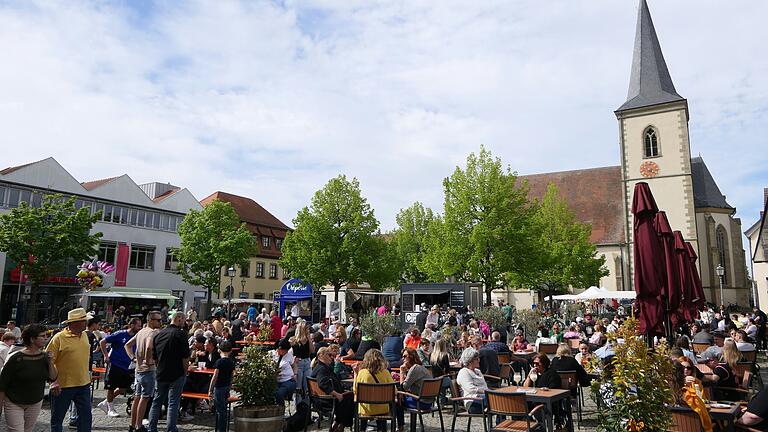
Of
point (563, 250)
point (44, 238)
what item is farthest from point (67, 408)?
point (563, 250)

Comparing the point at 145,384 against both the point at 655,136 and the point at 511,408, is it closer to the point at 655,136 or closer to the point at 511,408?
the point at 511,408

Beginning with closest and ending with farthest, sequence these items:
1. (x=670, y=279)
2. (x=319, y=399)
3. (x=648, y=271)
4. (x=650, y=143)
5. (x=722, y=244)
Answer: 1. (x=319, y=399)
2. (x=648, y=271)
3. (x=670, y=279)
4. (x=650, y=143)
5. (x=722, y=244)

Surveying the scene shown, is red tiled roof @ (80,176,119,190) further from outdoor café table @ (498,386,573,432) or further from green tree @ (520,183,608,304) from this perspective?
outdoor café table @ (498,386,573,432)

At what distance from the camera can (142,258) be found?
4050cm

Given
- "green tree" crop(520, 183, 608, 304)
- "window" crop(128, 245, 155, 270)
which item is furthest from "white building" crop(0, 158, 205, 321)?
"green tree" crop(520, 183, 608, 304)

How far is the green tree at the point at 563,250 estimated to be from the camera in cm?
3584

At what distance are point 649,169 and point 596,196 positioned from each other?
29.1 ft

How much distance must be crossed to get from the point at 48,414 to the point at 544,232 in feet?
110

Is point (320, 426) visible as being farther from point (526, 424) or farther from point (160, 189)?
point (160, 189)

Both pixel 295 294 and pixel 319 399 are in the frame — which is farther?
pixel 295 294

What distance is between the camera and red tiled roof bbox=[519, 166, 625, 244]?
156 feet

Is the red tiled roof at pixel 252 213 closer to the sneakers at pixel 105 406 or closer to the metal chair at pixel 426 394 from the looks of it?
the sneakers at pixel 105 406

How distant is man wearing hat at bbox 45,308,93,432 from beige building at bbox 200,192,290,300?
4014 cm

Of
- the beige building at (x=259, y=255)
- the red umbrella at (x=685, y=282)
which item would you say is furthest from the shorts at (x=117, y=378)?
the beige building at (x=259, y=255)
